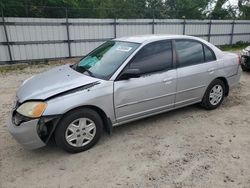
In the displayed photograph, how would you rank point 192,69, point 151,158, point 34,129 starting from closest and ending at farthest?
point 34,129, point 151,158, point 192,69

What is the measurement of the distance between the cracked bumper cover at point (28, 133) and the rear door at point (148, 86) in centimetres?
115

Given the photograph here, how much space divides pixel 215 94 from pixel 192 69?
881 millimetres

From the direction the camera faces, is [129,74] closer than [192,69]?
Yes

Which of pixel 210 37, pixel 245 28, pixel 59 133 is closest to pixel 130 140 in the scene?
pixel 59 133

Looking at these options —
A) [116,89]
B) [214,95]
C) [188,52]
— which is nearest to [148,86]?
[116,89]

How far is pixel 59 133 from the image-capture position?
122 inches

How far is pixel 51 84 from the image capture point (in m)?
3.42

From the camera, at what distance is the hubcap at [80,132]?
3182 mm

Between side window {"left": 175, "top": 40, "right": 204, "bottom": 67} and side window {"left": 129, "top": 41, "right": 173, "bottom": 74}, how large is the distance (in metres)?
0.20

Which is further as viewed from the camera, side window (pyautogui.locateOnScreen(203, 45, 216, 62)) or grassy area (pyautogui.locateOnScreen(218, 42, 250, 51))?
grassy area (pyautogui.locateOnScreen(218, 42, 250, 51))

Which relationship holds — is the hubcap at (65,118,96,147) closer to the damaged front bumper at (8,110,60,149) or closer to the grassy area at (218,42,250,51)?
the damaged front bumper at (8,110,60,149)

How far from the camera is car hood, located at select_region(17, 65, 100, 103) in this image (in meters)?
3.16

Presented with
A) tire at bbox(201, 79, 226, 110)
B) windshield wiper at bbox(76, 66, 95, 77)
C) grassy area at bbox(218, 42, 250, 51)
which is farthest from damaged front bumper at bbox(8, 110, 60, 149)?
grassy area at bbox(218, 42, 250, 51)

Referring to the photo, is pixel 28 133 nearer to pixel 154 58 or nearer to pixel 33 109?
pixel 33 109
